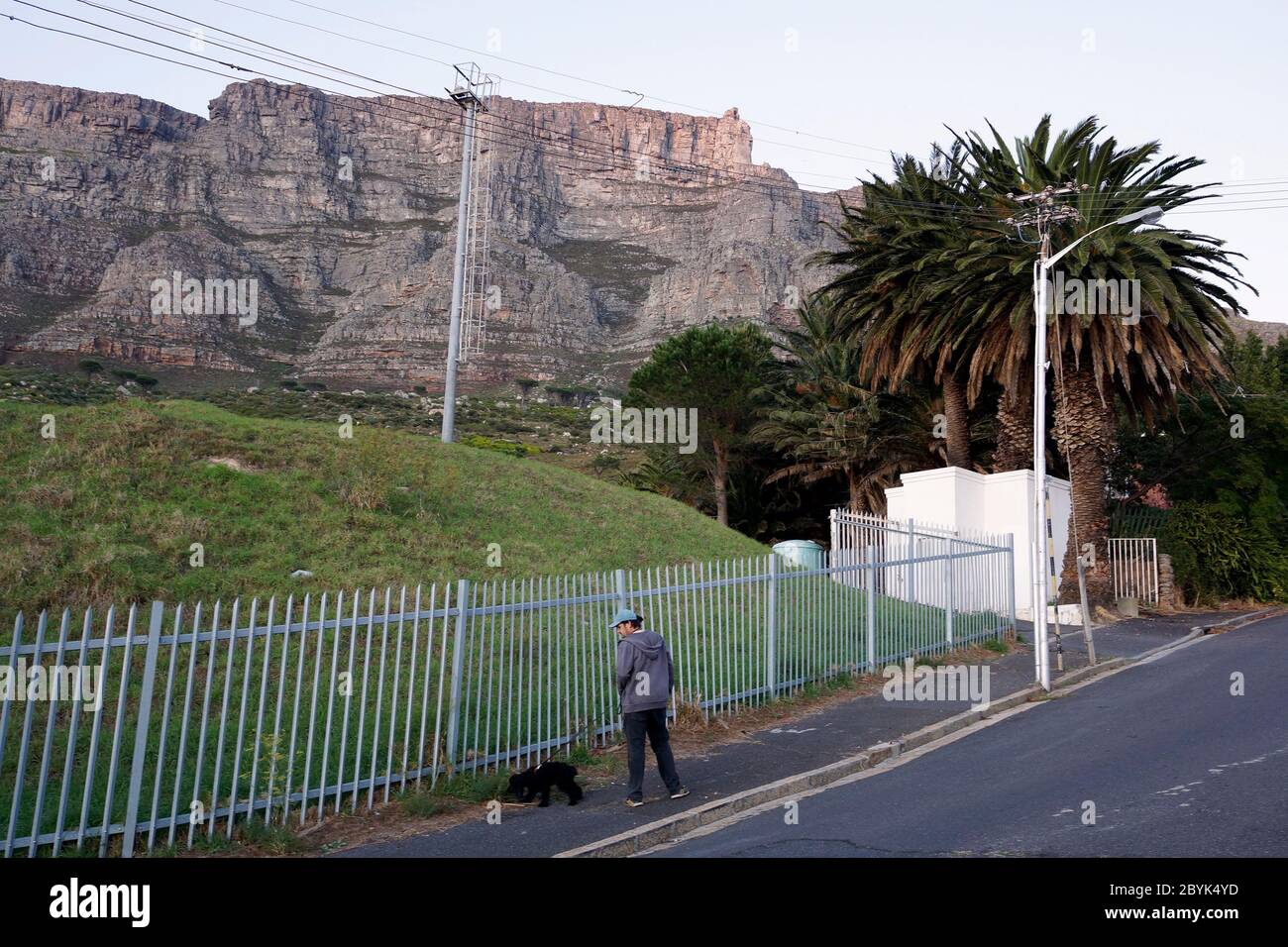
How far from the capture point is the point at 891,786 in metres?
8.30

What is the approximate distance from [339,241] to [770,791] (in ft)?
403

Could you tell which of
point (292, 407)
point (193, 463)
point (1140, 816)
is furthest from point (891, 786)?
point (292, 407)

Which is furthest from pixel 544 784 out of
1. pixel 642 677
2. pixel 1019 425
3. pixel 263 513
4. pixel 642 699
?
pixel 1019 425

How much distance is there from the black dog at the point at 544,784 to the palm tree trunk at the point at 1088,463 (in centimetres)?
1964

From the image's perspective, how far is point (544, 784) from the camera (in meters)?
7.77

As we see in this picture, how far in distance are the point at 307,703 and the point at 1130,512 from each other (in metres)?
29.8

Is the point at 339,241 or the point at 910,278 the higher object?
the point at 339,241

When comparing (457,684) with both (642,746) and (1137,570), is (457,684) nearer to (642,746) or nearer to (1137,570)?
(642,746)

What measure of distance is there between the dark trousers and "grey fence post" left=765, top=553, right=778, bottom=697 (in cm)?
403

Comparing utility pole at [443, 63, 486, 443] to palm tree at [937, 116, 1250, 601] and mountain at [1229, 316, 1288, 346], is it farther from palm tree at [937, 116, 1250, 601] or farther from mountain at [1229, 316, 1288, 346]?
mountain at [1229, 316, 1288, 346]

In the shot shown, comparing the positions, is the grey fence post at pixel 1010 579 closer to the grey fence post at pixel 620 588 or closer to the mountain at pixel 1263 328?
the grey fence post at pixel 620 588

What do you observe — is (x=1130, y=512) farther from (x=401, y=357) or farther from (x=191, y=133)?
(x=191, y=133)

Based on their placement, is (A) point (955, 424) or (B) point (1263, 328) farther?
(B) point (1263, 328)

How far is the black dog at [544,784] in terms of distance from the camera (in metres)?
7.77
